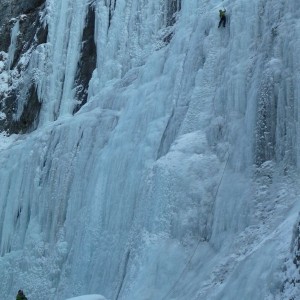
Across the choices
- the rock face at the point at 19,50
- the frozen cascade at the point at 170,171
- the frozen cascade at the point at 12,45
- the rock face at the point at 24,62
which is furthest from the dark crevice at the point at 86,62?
the frozen cascade at the point at 12,45

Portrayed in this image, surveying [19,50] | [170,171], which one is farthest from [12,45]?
[170,171]

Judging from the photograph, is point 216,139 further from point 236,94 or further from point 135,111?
point 135,111

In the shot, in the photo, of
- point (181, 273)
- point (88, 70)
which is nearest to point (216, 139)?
point (181, 273)

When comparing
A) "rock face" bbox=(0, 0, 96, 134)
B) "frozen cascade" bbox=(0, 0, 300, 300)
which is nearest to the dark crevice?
"rock face" bbox=(0, 0, 96, 134)

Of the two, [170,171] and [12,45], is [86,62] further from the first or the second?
[170,171]

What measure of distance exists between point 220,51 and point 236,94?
137cm

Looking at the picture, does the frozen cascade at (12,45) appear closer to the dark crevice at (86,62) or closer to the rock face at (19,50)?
the rock face at (19,50)

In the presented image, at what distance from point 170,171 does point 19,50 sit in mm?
14194

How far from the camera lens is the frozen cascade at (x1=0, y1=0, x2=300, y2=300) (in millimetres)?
8891

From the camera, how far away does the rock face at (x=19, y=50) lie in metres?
21.0

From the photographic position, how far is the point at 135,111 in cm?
1353

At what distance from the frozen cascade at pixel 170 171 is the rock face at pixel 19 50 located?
3580 millimetres

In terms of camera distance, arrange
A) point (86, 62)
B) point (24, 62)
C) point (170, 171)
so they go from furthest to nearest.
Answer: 1. point (24, 62)
2. point (86, 62)
3. point (170, 171)

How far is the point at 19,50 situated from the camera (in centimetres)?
2305
